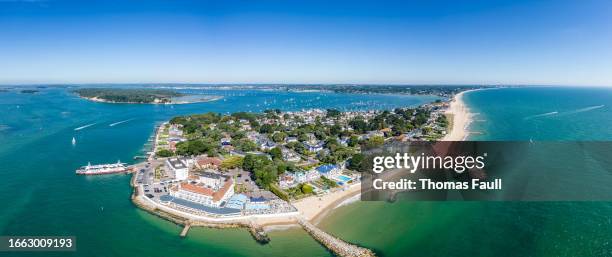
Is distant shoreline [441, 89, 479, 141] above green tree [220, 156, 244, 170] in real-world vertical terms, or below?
above

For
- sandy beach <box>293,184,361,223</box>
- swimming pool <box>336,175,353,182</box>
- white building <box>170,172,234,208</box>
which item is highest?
white building <box>170,172,234,208</box>

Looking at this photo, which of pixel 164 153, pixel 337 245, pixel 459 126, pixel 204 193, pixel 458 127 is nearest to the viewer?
pixel 337 245

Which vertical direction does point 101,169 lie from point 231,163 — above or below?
below

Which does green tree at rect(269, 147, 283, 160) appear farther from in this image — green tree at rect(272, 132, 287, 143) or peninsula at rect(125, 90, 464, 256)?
green tree at rect(272, 132, 287, 143)

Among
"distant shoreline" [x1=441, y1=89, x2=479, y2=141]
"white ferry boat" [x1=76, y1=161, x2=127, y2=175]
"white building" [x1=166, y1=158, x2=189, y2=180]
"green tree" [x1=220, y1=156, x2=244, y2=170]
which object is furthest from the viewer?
"distant shoreline" [x1=441, y1=89, x2=479, y2=141]

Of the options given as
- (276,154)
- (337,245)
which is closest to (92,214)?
(337,245)

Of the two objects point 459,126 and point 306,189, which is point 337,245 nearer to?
point 306,189

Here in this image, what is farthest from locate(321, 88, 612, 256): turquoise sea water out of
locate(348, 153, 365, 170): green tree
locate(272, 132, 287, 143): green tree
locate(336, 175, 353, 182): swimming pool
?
locate(272, 132, 287, 143): green tree
